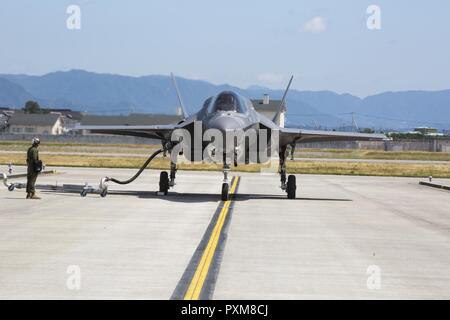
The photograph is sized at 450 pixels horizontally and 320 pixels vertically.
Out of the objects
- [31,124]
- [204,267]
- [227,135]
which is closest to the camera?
[204,267]

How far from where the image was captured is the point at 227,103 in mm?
20891

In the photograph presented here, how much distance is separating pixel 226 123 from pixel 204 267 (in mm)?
10090

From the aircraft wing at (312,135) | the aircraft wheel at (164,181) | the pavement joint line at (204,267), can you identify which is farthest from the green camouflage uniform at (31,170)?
the aircraft wing at (312,135)

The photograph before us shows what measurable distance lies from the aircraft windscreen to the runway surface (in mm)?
2745

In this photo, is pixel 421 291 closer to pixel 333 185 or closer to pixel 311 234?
pixel 311 234

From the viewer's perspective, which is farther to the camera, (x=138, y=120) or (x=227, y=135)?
(x=138, y=120)

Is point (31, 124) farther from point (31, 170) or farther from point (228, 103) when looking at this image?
point (228, 103)

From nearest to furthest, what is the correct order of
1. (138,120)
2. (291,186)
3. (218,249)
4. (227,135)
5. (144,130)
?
(218,249) → (227,135) → (144,130) → (291,186) → (138,120)

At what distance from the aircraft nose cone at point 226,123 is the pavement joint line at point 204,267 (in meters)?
4.27

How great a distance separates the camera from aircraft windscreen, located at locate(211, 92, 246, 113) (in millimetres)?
20781

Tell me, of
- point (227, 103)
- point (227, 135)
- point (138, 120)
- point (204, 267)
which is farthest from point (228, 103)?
point (138, 120)

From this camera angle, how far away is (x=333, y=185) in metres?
32.6

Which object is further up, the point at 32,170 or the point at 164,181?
Answer: the point at 32,170

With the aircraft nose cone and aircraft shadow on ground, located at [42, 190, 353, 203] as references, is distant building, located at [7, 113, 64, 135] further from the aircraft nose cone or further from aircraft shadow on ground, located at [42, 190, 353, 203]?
the aircraft nose cone
